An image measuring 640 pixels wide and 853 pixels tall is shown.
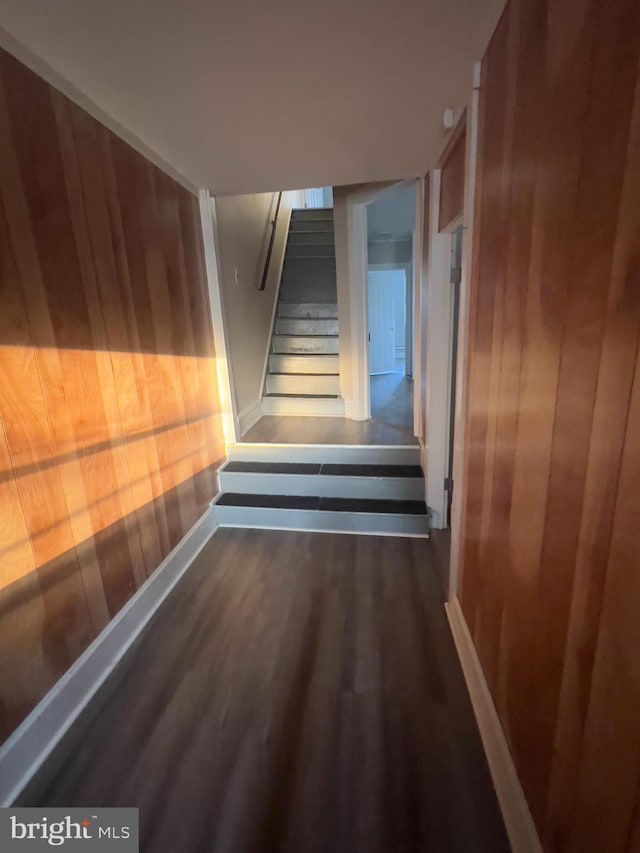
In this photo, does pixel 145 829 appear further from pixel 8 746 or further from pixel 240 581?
pixel 240 581

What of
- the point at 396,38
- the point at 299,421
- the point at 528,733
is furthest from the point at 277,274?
the point at 528,733

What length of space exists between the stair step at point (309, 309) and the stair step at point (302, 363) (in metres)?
0.63

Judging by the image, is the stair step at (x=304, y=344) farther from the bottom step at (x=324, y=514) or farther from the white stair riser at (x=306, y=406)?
the bottom step at (x=324, y=514)

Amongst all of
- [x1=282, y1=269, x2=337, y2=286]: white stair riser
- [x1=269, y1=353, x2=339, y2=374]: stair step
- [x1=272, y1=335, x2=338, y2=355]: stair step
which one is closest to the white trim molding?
[x1=269, y1=353, x2=339, y2=374]: stair step

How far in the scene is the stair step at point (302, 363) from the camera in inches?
172

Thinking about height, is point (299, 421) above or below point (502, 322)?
below

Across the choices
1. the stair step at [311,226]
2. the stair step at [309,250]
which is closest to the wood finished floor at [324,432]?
the stair step at [309,250]

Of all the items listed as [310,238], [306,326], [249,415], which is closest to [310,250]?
[310,238]

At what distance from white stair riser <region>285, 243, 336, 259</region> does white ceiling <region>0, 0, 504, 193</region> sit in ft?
10.5

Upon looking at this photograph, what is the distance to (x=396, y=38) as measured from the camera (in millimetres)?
1310

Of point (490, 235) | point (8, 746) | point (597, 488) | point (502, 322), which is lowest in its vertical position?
point (8, 746)

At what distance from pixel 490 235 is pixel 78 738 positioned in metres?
2.27

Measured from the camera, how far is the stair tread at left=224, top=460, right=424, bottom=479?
2828 millimetres

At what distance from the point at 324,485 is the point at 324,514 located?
9.3 inches
